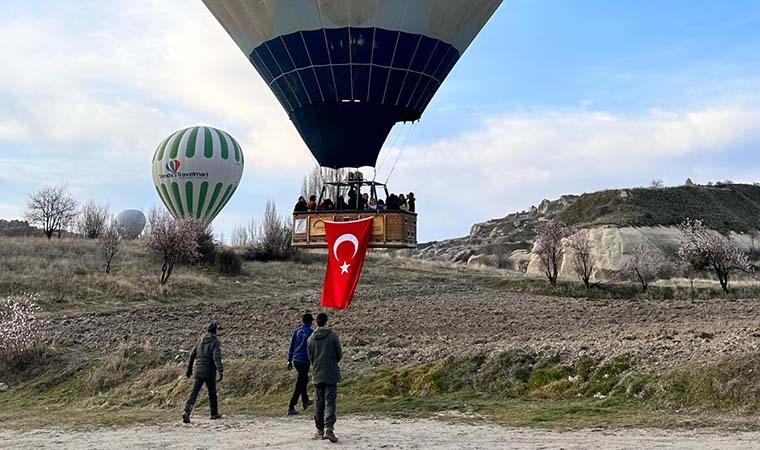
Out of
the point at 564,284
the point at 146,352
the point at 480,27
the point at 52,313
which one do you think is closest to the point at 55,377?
the point at 146,352

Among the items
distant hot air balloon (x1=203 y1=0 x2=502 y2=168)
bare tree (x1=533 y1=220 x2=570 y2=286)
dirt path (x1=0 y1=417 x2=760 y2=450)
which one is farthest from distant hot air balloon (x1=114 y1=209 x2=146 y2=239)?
dirt path (x1=0 y1=417 x2=760 y2=450)

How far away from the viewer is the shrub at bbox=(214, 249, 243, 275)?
42562 mm

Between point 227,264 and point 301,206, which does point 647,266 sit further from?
point 301,206

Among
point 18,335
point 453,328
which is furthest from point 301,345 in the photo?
point 18,335

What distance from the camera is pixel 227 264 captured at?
43219 mm

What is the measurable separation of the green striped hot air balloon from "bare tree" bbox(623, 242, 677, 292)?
25.1 m

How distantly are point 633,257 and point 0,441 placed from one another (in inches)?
1717

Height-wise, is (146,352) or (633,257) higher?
(633,257)

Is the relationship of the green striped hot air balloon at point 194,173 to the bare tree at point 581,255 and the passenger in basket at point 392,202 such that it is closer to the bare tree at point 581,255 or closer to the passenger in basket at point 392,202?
the bare tree at point 581,255

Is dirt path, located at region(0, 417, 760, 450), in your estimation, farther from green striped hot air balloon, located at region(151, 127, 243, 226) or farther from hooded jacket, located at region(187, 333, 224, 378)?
green striped hot air balloon, located at region(151, 127, 243, 226)

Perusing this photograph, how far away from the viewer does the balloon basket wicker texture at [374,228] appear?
15922 millimetres

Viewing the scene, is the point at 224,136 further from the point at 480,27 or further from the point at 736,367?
the point at 736,367

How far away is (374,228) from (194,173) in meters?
31.1

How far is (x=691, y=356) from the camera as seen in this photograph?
12109 millimetres
